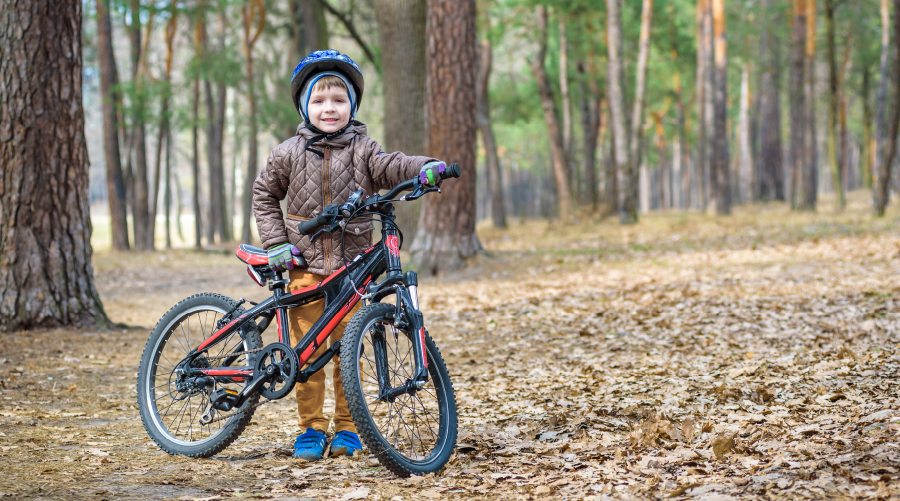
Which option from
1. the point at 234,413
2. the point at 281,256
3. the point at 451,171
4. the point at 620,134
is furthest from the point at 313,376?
the point at 620,134

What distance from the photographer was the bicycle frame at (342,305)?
3.43m

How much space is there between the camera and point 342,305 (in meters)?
3.58

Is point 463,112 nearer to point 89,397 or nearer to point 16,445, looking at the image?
point 89,397

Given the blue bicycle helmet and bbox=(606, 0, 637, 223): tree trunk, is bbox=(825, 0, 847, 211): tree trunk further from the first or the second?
the blue bicycle helmet

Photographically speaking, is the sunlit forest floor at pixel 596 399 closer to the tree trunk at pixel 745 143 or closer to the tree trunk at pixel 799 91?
the tree trunk at pixel 799 91

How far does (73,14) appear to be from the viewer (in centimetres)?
686

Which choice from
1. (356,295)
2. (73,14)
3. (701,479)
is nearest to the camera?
(701,479)

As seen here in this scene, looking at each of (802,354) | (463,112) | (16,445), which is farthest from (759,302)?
(16,445)

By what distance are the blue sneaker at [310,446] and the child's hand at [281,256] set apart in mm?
883

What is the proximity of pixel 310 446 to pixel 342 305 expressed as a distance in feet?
2.58

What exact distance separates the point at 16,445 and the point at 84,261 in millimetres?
3502

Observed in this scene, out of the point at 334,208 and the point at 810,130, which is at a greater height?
the point at 810,130

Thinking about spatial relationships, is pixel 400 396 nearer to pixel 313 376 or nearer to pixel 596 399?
pixel 313 376

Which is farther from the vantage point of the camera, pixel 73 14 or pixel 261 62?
pixel 261 62
